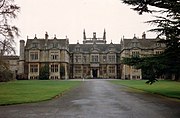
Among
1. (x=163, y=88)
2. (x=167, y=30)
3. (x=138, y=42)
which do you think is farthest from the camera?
(x=138, y=42)

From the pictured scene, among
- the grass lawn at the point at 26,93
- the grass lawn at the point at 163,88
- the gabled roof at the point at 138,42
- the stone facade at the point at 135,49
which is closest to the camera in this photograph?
the grass lawn at the point at 26,93

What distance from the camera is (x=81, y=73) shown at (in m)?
88.9

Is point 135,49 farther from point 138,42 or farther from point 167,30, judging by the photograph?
point 167,30

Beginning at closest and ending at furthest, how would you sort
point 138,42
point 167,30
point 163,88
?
point 167,30 < point 163,88 < point 138,42

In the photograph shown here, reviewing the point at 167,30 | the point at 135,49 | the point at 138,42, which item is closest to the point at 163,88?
the point at 167,30

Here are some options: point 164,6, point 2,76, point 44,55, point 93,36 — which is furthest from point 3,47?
point 93,36

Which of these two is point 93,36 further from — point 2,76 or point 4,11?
point 4,11

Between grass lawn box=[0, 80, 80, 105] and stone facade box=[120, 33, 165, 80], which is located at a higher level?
stone facade box=[120, 33, 165, 80]

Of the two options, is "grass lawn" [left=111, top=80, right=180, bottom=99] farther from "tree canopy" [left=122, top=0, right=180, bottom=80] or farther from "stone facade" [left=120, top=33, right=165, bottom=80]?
"stone facade" [left=120, top=33, right=165, bottom=80]

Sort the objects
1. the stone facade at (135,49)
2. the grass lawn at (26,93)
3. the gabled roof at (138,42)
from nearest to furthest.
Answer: the grass lawn at (26,93)
the stone facade at (135,49)
the gabled roof at (138,42)

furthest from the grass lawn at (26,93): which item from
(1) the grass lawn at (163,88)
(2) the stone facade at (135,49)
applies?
(2) the stone facade at (135,49)

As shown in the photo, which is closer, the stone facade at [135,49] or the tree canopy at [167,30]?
the tree canopy at [167,30]

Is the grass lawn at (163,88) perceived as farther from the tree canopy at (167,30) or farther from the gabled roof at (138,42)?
the gabled roof at (138,42)

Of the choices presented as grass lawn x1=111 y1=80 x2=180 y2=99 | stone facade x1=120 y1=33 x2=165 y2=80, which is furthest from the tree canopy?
stone facade x1=120 y1=33 x2=165 y2=80
